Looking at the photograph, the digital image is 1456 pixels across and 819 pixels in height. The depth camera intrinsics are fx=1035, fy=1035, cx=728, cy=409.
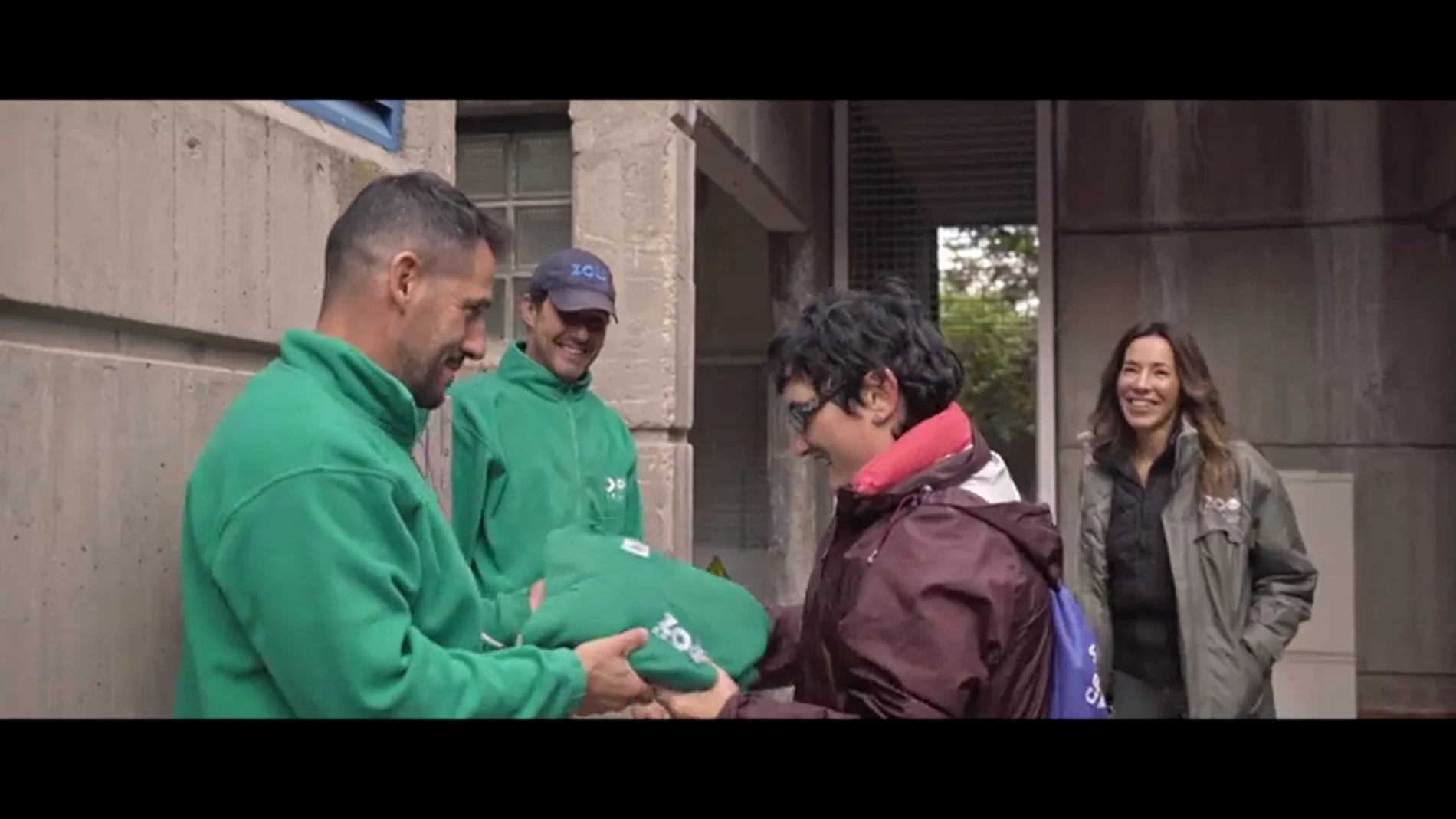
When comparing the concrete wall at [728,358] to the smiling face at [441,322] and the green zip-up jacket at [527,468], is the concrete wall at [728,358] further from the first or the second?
the smiling face at [441,322]

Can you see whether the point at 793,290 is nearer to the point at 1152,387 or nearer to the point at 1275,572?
the point at 1152,387

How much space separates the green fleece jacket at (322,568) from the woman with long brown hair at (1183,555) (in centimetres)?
A: 148

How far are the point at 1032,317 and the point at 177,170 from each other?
4.34m

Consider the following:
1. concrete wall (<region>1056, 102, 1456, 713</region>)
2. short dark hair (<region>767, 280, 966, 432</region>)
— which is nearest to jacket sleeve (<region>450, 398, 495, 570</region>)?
short dark hair (<region>767, 280, 966, 432</region>)

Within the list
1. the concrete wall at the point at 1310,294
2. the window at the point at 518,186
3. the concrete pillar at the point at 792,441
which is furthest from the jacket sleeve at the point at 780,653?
the concrete wall at the point at 1310,294

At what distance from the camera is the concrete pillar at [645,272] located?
10.5 feet

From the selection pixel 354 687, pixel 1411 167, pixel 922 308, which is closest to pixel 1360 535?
pixel 1411 167

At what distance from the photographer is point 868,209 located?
543 cm

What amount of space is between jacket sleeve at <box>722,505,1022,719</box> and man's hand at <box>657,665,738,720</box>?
0.15m

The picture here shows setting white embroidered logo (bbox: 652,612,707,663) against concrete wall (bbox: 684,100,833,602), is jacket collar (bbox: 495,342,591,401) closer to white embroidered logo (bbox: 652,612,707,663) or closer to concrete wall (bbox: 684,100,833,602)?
white embroidered logo (bbox: 652,612,707,663)

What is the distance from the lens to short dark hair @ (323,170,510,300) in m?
1.22
